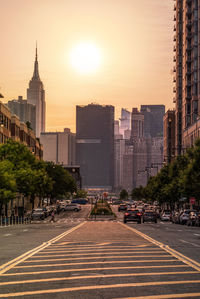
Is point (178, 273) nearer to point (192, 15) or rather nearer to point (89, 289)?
point (89, 289)

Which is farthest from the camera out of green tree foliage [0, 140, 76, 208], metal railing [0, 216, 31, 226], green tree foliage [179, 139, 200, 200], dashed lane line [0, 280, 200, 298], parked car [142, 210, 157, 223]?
green tree foliage [179, 139, 200, 200]

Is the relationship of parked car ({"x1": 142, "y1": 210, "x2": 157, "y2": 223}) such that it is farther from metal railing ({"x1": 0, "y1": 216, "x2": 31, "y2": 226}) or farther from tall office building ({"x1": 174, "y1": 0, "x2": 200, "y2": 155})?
tall office building ({"x1": 174, "y1": 0, "x2": 200, "y2": 155})

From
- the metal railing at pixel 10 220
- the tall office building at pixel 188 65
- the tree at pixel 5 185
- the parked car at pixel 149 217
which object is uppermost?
the tall office building at pixel 188 65

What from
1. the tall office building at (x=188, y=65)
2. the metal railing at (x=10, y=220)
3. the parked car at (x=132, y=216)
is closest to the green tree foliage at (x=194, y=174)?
the parked car at (x=132, y=216)

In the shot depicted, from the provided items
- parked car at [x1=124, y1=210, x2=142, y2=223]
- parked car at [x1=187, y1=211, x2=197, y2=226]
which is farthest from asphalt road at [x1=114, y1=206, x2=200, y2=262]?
parked car at [x1=124, y1=210, x2=142, y2=223]

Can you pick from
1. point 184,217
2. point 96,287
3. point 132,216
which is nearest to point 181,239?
point 96,287

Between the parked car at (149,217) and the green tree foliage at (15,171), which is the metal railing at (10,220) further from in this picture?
the parked car at (149,217)

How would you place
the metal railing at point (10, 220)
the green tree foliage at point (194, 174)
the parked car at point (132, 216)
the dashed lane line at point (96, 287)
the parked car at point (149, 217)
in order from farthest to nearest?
the green tree foliage at point (194, 174), the parked car at point (149, 217), the metal railing at point (10, 220), the parked car at point (132, 216), the dashed lane line at point (96, 287)

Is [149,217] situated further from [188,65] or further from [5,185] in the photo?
[188,65]

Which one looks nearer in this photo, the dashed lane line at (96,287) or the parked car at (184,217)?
the dashed lane line at (96,287)

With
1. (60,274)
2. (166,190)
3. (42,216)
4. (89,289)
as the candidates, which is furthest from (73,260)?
(166,190)

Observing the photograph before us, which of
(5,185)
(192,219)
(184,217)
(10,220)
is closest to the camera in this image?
(192,219)

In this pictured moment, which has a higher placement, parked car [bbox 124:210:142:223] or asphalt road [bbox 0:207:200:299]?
parked car [bbox 124:210:142:223]

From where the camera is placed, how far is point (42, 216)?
258 ft
